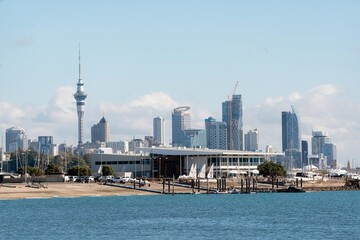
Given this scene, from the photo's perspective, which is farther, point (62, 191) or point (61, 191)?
point (62, 191)

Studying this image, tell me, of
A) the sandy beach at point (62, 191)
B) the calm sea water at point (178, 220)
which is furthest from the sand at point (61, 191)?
the calm sea water at point (178, 220)

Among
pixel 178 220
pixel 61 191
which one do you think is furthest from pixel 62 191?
pixel 178 220

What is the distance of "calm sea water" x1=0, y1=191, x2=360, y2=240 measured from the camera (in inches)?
3851

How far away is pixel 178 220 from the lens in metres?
116

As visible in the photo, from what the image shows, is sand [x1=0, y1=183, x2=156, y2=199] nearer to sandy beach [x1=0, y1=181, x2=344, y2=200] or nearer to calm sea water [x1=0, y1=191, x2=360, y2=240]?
sandy beach [x1=0, y1=181, x2=344, y2=200]

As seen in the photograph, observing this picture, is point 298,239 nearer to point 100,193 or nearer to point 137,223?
point 137,223

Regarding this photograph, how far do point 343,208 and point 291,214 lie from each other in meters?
20.6

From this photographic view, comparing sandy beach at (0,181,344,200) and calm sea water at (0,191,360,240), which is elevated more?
sandy beach at (0,181,344,200)

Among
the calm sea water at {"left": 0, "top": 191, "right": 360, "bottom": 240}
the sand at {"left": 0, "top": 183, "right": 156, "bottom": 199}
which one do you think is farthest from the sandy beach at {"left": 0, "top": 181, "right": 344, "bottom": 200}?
the calm sea water at {"left": 0, "top": 191, "right": 360, "bottom": 240}

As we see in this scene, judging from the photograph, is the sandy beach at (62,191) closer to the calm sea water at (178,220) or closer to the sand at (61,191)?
the sand at (61,191)

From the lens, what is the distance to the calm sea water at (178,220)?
321ft

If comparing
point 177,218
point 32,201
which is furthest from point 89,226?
point 32,201

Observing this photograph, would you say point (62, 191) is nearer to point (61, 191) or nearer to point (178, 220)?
point (61, 191)

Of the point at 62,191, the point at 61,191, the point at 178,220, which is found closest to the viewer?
the point at 178,220
